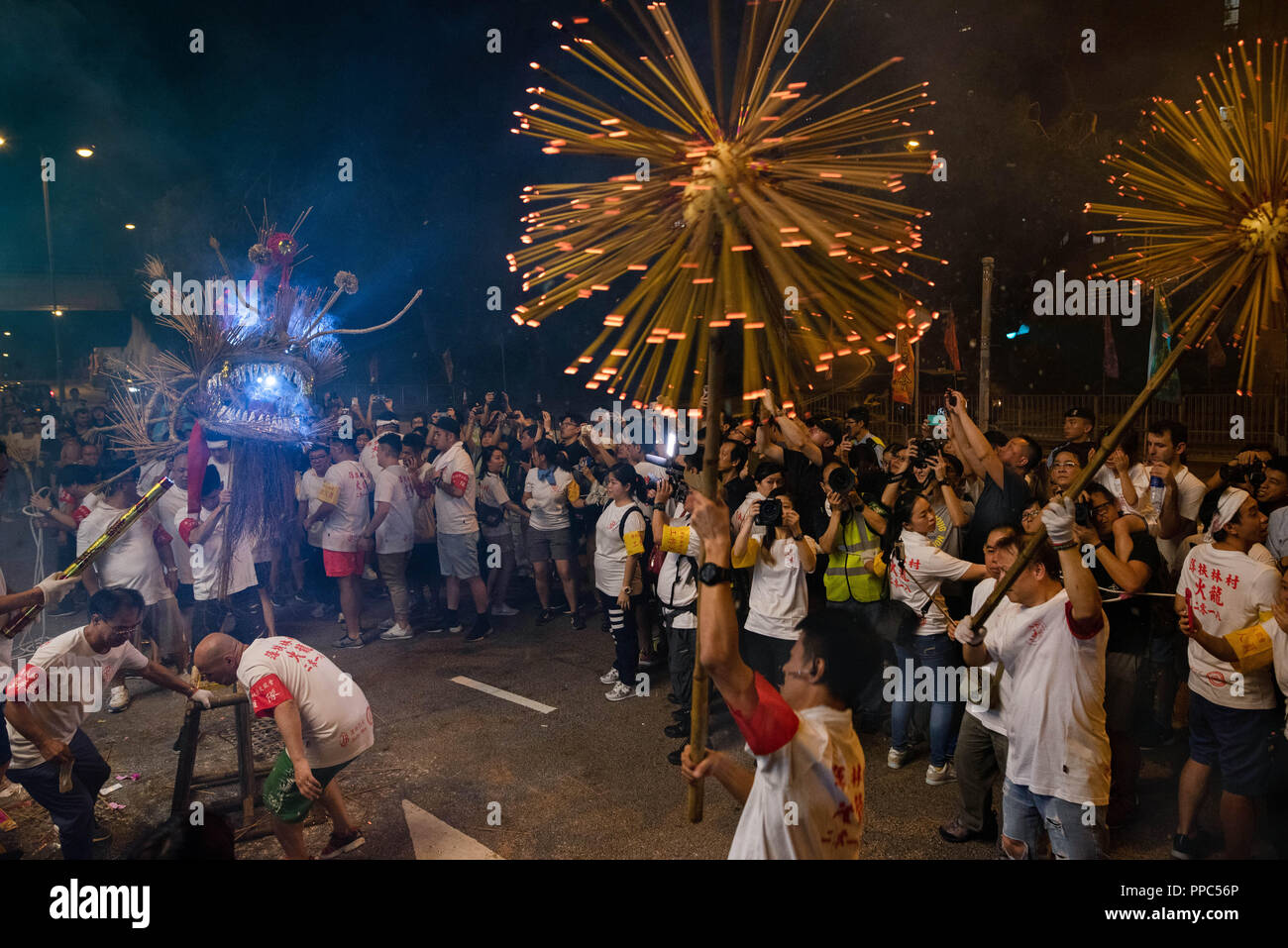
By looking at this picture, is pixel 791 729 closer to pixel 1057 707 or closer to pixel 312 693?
pixel 1057 707

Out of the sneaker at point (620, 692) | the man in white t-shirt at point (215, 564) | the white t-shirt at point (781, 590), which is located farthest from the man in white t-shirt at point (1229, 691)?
the man in white t-shirt at point (215, 564)

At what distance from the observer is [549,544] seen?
898 centimetres

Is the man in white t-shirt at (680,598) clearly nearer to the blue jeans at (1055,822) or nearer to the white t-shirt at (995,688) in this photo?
the white t-shirt at (995,688)

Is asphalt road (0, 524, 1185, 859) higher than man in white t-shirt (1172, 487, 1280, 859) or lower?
lower

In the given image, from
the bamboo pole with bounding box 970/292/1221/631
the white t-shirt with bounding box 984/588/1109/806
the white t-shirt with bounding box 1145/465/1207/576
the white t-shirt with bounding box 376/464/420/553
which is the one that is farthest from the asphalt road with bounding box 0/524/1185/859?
the bamboo pole with bounding box 970/292/1221/631

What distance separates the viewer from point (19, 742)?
4340mm

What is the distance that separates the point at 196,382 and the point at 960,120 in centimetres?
2012

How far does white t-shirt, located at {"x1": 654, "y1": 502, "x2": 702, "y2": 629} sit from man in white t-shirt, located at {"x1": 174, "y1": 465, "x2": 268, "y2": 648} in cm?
368

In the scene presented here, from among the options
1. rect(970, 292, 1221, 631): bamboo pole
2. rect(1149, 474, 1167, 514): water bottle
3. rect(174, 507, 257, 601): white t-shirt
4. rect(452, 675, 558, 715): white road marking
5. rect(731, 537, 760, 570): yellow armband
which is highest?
rect(970, 292, 1221, 631): bamboo pole

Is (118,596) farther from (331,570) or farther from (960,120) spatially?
(960,120)

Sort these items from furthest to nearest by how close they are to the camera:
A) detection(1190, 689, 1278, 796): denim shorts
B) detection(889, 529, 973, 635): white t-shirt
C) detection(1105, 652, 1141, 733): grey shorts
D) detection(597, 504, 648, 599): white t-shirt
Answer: detection(597, 504, 648, 599): white t-shirt, detection(889, 529, 973, 635): white t-shirt, detection(1105, 652, 1141, 733): grey shorts, detection(1190, 689, 1278, 796): denim shorts

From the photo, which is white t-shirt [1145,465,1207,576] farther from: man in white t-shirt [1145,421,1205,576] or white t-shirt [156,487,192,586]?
white t-shirt [156,487,192,586]

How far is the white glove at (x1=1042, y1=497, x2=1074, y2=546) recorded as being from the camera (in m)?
3.23

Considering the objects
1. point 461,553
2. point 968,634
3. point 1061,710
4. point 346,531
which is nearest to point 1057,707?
point 1061,710
